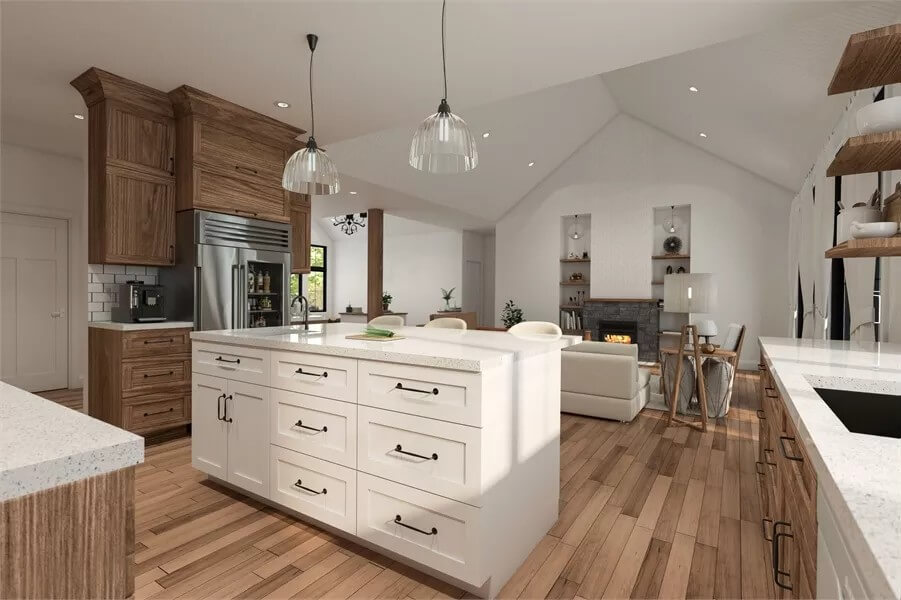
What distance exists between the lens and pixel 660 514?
2424 mm

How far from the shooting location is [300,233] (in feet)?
16.3

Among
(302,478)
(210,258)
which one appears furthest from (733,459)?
(210,258)

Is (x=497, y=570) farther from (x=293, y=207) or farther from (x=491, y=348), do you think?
(x=293, y=207)

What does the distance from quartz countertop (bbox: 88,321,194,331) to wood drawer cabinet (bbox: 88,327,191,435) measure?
26mm

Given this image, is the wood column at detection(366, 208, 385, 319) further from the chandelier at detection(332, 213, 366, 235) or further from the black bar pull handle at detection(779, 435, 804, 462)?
the black bar pull handle at detection(779, 435, 804, 462)

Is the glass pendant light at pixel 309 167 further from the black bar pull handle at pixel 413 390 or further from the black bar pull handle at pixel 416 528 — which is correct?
the black bar pull handle at pixel 416 528

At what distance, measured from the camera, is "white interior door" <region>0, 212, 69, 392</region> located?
4734mm

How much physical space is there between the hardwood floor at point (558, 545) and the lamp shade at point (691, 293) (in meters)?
1.28

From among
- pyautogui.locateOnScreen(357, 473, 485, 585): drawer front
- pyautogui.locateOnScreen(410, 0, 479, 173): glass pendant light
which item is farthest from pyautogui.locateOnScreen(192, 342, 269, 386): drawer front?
pyautogui.locateOnScreen(410, 0, 479, 173): glass pendant light

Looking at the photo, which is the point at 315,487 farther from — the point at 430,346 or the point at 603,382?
the point at 603,382

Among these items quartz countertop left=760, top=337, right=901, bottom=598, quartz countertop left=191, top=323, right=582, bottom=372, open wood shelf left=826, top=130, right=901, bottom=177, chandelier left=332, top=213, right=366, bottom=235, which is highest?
chandelier left=332, top=213, right=366, bottom=235

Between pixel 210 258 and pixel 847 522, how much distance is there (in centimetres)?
392

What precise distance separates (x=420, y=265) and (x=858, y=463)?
10.7 m

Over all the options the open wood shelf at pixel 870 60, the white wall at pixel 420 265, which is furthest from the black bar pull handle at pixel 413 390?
the white wall at pixel 420 265
